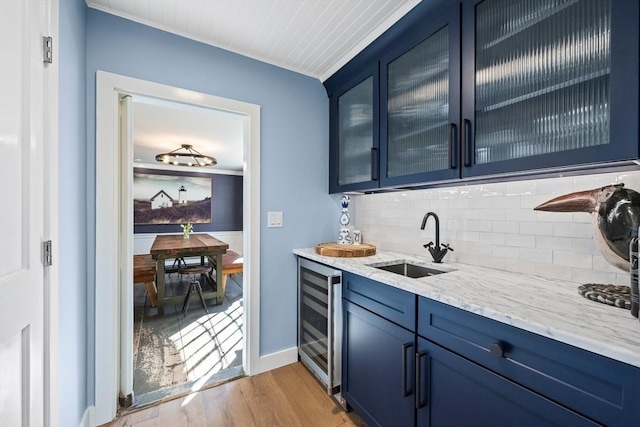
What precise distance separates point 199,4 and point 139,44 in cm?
48

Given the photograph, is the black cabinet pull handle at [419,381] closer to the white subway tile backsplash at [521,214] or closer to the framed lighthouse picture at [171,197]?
the white subway tile backsplash at [521,214]

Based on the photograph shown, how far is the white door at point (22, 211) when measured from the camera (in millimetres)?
763

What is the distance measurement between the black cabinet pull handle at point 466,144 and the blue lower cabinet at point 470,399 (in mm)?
841

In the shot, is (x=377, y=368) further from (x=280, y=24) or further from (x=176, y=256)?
(x=176, y=256)

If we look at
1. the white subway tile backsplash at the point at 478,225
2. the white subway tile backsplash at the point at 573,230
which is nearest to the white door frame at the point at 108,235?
the white subway tile backsplash at the point at 478,225

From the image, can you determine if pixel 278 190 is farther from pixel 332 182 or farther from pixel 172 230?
pixel 172 230

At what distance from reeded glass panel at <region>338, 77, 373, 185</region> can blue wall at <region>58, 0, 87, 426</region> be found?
162 centimetres

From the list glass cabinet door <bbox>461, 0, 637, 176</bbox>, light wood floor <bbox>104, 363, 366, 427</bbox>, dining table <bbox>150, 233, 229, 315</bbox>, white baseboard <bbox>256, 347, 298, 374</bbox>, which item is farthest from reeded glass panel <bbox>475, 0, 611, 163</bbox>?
dining table <bbox>150, 233, 229, 315</bbox>

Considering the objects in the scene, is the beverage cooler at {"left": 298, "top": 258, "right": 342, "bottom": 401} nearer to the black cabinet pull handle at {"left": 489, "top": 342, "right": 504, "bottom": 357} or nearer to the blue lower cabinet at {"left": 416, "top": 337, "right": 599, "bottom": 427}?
the blue lower cabinet at {"left": 416, "top": 337, "right": 599, "bottom": 427}

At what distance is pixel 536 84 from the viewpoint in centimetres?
108

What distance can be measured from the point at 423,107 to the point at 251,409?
2060 mm

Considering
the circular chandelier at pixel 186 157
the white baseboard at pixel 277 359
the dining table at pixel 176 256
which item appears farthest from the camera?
the circular chandelier at pixel 186 157

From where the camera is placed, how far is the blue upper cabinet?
0.89 meters

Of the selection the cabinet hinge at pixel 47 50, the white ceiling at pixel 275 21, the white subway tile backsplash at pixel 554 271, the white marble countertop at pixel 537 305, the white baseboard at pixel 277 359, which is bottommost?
the white baseboard at pixel 277 359
